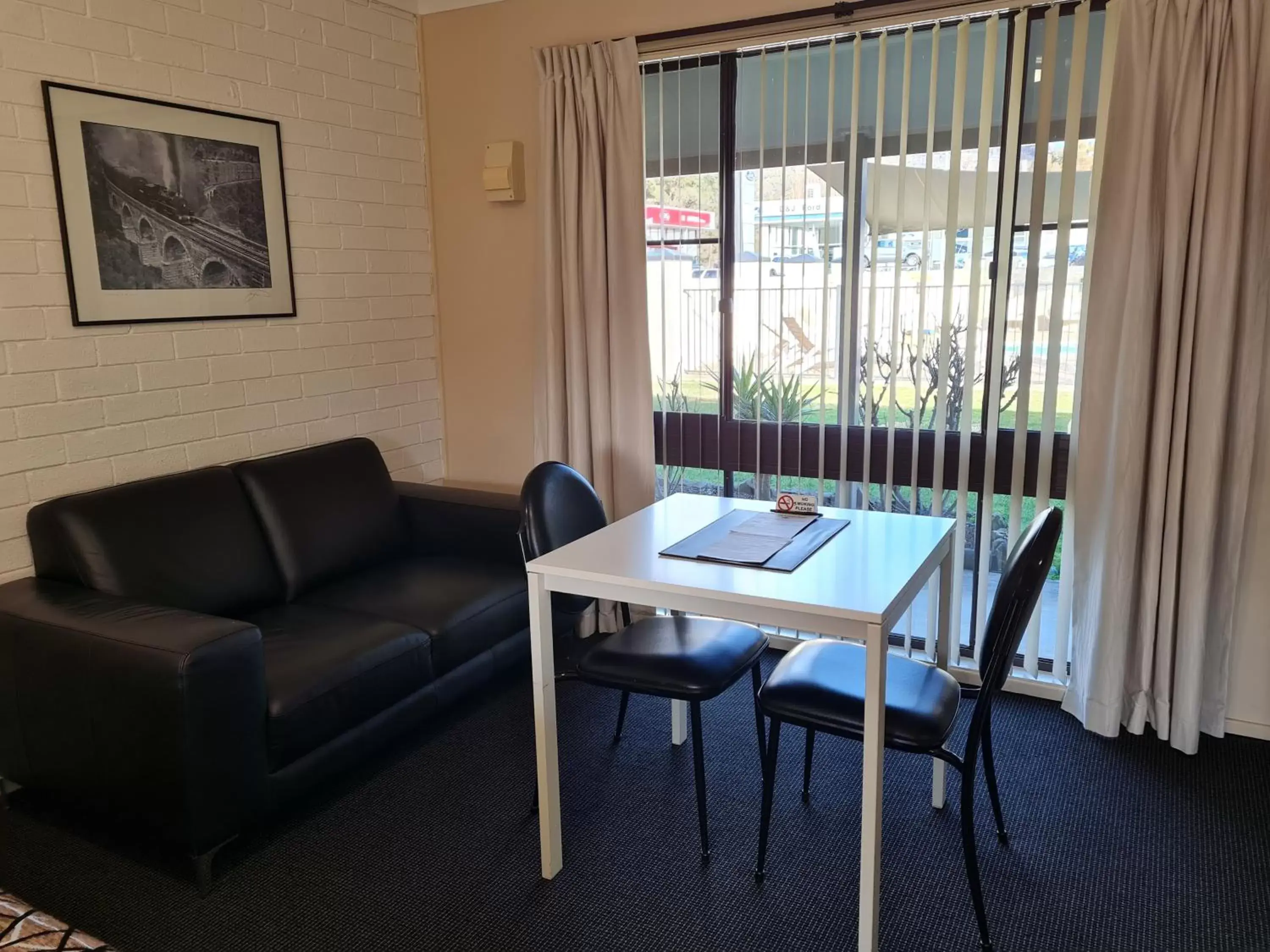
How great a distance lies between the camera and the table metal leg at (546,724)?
6.97ft

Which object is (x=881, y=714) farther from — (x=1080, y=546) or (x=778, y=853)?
(x=1080, y=546)

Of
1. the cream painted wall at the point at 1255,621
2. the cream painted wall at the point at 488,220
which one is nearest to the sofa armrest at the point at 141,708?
the cream painted wall at the point at 488,220

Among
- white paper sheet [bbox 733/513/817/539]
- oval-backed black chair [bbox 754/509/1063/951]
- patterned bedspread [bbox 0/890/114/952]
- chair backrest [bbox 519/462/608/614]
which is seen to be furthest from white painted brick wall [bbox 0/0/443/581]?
oval-backed black chair [bbox 754/509/1063/951]

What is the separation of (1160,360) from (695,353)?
1530 millimetres

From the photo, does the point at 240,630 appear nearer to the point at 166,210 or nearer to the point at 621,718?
the point at 621,718

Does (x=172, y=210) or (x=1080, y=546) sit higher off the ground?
(x=172, y=210)

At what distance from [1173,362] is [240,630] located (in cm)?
259

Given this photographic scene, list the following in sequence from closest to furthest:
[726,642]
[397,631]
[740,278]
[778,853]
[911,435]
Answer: [778,853] → [726,642] → [397,631] → [911,435] → [740,278]

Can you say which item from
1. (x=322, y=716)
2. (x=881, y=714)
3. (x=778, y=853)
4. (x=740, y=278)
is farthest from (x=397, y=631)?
(x=740, y=278)

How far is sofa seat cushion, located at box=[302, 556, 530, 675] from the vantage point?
9.20 feet

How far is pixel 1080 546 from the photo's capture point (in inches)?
112

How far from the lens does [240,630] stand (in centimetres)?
217

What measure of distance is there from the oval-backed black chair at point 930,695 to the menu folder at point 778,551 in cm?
30

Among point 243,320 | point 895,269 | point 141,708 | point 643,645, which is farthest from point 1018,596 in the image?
point 243,320
